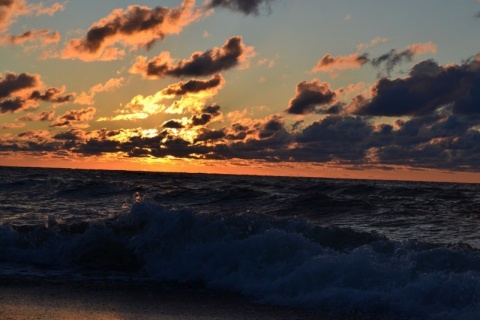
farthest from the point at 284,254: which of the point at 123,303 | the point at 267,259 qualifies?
the point at 123,303

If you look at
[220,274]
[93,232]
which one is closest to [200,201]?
[93,232]

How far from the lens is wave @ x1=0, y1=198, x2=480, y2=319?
11609 mm

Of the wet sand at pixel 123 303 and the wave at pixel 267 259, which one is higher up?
the wave at pixel 267 259

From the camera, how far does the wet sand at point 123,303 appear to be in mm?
10695

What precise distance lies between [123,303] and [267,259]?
158 inches

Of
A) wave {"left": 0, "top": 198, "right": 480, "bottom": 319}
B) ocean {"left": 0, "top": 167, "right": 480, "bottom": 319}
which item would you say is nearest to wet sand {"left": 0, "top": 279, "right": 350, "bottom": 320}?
ocean {"left": 0, "top": 167, "right": 480, "bottom": 319}

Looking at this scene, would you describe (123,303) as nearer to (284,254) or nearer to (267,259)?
(267,259)

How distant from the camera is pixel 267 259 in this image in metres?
14.3

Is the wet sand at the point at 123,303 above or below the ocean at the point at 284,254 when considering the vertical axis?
below

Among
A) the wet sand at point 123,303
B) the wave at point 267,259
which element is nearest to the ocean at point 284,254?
the wave at point 267,259

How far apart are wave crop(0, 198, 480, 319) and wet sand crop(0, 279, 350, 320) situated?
0.73 m

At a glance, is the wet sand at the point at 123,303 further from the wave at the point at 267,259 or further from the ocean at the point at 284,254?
the wave at the point at 267,259

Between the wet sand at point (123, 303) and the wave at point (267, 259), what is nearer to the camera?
the wet sand at point (123, 303)

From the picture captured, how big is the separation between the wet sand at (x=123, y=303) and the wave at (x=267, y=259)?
0.73 metres
